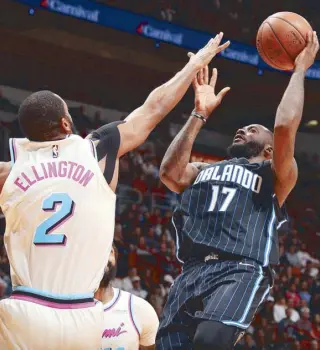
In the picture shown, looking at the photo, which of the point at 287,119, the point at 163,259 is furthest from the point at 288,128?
the point at 163,259

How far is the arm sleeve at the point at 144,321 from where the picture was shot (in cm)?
482

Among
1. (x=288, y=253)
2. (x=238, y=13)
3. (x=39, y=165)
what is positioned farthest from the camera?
(x=238, y=13)

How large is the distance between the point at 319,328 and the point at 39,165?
33.1ft

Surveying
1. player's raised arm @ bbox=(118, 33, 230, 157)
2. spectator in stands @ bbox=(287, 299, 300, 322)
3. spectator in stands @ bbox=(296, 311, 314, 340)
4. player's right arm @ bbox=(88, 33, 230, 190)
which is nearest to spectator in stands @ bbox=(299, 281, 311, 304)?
spectator in stands @ bbox=(287, 299, 300, 322)

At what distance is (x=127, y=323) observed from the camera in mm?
4762

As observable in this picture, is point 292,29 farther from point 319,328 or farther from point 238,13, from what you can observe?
point 238,13

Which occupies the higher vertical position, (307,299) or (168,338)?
(168,338)

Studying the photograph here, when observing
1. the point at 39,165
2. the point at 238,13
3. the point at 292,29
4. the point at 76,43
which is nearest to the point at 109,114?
the point at 76,43

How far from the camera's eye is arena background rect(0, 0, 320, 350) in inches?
480

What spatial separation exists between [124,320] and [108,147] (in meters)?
1.71

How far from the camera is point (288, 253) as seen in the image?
46.6 feet

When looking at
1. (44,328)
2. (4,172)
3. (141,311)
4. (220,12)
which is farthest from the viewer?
(220,12)

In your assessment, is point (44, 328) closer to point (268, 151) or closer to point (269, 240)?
point (269, 240)

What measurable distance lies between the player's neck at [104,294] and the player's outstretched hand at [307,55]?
180 cm
